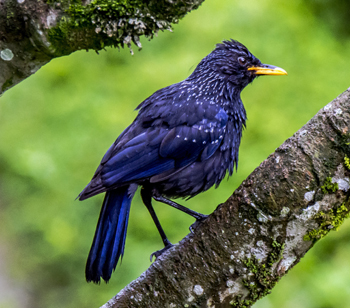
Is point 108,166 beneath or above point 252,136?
beneath

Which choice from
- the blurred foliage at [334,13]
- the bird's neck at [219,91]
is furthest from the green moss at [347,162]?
the blurred foliage at [334,13]

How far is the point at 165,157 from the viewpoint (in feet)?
11.2

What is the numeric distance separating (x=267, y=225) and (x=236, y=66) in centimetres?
198

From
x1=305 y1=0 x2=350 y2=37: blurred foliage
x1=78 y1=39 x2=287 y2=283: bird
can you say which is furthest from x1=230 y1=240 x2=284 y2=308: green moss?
x1=305 y1=0 x2=350 y2=37: blurred foliage

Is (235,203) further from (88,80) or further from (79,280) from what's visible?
(88,80)

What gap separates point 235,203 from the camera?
2543 millimetres

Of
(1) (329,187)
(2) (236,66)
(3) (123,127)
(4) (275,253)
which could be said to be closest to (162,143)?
(2) (236,66)

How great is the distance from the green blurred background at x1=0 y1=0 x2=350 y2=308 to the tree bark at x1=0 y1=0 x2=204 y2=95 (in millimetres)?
3178

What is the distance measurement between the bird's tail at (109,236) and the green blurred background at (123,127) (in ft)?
6.97

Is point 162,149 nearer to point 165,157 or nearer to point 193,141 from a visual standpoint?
point 165,157

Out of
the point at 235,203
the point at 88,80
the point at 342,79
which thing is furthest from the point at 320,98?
the point at 235,203

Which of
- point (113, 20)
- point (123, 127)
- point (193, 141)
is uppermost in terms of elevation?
point (123, 127)

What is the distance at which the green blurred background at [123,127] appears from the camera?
5445 millimetres

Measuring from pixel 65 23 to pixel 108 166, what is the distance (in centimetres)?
104
